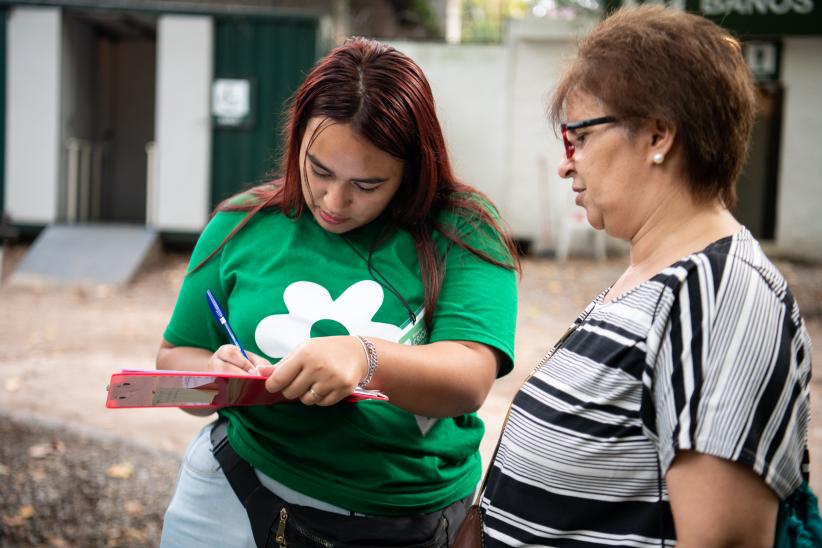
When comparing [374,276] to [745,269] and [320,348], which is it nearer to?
[320,348]

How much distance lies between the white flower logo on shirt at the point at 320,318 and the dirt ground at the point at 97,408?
6.89ft

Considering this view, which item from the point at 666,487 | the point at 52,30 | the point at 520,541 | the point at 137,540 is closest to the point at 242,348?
the point at 520,541

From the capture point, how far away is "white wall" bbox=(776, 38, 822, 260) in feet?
38.7

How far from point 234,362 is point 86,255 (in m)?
9.89

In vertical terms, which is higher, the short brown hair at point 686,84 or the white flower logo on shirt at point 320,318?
the short brown hair at point 686,84

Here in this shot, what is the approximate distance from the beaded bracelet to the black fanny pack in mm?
333

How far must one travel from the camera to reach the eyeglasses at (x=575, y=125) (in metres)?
1.32

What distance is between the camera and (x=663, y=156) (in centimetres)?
128

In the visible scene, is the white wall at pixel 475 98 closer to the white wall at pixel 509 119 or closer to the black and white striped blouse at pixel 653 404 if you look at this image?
the white wall at pixel 509 119

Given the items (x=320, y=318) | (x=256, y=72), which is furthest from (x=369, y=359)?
(x=256, y=72)

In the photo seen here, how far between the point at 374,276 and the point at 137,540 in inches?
88.8

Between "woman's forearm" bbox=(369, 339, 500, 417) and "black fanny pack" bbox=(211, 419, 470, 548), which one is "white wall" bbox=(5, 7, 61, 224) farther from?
"woman's forearm" bbox=(369, 339, 500, 417)

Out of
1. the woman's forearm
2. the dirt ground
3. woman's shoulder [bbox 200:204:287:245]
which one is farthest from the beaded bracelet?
the dirt ground

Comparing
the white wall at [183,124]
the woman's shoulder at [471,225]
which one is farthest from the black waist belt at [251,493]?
the white wall at [183,124]
